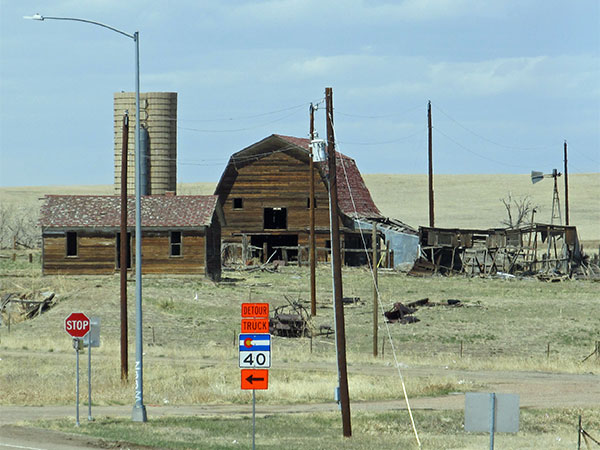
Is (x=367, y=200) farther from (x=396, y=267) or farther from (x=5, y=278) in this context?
(x=5, y=278)

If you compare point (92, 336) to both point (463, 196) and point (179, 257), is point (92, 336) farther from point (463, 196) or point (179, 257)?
point (463, 196)

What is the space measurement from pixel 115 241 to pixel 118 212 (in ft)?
5.44

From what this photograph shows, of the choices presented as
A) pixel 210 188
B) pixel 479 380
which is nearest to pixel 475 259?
pixel 479 380

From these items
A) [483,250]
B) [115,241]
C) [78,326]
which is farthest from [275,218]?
[78,326]

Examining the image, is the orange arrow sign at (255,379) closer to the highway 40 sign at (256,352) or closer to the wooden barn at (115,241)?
the highway 40 sign at (256,352)

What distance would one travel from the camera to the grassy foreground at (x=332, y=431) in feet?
70.4

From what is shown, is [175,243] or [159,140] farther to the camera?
[159,140]

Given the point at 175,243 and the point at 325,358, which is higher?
the point at 175,243

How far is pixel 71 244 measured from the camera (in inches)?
2317

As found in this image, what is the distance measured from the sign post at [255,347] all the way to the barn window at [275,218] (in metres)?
55.2

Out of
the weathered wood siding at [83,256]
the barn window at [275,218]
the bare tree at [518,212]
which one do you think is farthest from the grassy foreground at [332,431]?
the bare tree at [518,212]

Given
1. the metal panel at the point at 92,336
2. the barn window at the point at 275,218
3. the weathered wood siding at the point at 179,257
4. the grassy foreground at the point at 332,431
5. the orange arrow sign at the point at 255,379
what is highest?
the barn window at the point at 275,218

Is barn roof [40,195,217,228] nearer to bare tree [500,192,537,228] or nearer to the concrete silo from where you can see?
the concrete silo

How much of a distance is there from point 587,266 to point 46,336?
41.1 meters
